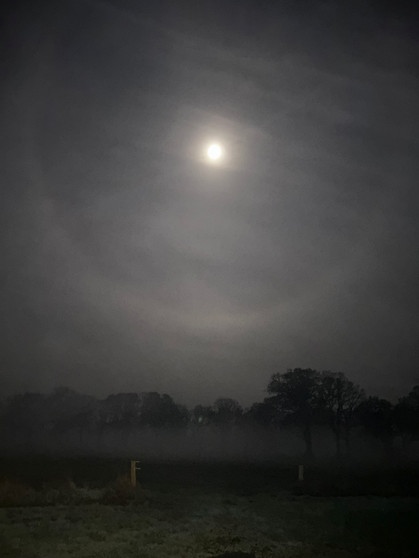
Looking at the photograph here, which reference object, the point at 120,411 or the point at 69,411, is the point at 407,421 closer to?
the point at 120,411

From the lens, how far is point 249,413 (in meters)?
102

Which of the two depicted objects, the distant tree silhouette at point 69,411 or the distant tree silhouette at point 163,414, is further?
the distant tree silhouette at point 69,411

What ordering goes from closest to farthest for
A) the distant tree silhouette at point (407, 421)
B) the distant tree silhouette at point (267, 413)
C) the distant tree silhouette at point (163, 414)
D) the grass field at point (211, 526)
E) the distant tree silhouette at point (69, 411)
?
the grass field at point (211, 526), the distant tree silhouette at point (407, 421), the distant tree silhouette at point (267, 413), the distant tree silhouette at point (163, 414), the distant tree silhouette at point (69, 411)

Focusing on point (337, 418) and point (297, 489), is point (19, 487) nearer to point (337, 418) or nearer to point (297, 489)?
point (297, 489)

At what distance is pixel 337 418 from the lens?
77.1 meters

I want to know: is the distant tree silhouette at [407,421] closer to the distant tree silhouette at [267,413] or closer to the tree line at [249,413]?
the tree line at [249,413]

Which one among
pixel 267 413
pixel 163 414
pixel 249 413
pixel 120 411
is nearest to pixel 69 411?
pixel 120 411

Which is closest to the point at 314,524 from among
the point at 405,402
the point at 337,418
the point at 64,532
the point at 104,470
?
the point at 64,532

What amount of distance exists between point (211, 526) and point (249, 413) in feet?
283

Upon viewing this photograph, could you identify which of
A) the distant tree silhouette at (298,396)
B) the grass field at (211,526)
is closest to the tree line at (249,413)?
the distant tree silhouette at (298,396)

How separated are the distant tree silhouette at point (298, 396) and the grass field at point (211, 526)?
5047 cm

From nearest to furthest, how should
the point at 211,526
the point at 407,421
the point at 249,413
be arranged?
the point at 211,526
the point at 407,421
the point at 249,413

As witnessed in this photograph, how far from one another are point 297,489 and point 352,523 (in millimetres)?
10451

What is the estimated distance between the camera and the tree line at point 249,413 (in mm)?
75438
